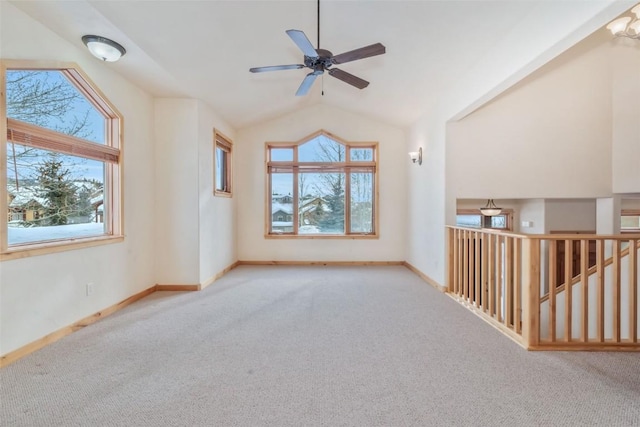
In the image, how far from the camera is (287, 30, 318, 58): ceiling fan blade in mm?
2221

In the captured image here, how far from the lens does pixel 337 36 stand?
3.15 metres

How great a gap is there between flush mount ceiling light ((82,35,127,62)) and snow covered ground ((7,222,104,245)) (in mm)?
1667

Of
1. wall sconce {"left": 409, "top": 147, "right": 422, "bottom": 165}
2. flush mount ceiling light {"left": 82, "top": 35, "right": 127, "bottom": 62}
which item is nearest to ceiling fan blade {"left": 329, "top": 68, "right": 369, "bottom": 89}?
flush mount ceiling light {"left": 82, "top": 35, "right": 127, "bottom": 62}

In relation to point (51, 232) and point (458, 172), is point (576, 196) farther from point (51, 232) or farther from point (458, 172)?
A: point (51, 232)

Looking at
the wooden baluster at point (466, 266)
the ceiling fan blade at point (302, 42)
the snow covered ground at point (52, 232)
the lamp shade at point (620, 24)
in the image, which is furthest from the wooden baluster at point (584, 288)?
the snow covered ground at point (52, 232)

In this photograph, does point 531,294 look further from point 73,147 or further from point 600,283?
point 73,147

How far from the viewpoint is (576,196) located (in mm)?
Answer: 4051

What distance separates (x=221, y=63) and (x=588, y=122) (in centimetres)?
484

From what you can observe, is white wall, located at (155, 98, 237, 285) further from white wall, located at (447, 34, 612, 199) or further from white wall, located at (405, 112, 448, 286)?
white wall, located at (447, 34, 612, 199)

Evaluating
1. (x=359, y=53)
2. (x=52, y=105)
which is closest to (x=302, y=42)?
(x=359, y=53)

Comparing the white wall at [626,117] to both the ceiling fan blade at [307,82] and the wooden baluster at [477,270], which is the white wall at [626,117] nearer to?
the wooden baluster at [477,270]

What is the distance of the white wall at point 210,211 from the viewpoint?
13.8ft

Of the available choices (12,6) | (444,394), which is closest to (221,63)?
(12,6)

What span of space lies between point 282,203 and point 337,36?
346 cm
